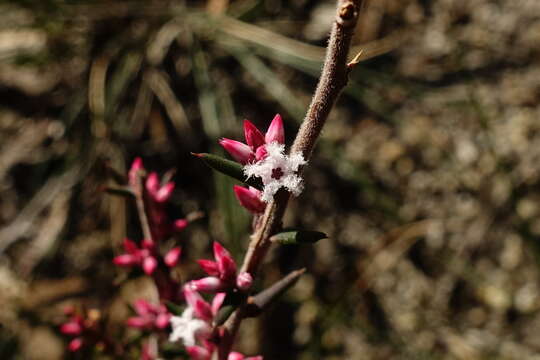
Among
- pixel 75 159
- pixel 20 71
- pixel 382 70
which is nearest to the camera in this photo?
pixel 75 159

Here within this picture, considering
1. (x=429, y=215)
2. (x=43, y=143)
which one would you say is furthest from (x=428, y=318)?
(x=43, y=143)

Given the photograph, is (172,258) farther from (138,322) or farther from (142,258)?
(138,322)

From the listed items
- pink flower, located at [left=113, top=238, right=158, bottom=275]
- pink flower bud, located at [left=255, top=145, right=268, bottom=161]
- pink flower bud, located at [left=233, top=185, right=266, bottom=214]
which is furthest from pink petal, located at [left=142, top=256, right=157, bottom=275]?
pink flower bud, located at [left=255, top=145, right=268, bottom=161]

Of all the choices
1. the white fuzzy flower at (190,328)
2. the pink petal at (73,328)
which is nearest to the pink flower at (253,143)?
the white fuzzy flower at (190,328)

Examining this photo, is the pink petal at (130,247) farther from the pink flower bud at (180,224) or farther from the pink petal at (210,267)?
the pink petal at (210,267)

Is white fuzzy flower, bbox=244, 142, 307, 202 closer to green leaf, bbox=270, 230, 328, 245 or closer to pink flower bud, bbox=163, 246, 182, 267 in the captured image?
green leaf, bbox=270, 230, 328, 245

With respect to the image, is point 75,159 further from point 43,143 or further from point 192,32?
point 192,32

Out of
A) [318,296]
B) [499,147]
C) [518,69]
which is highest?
[518,69]
